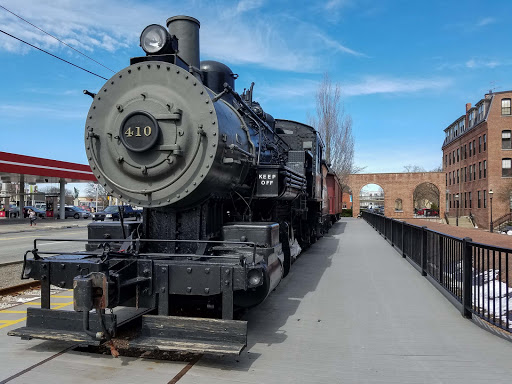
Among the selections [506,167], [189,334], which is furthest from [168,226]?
[506,167]

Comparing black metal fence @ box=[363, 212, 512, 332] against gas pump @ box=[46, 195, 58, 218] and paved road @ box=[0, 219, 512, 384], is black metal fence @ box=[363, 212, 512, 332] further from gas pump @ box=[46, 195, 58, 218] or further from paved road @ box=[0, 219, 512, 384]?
gas pump @ box=[46, 195, 58, 218]

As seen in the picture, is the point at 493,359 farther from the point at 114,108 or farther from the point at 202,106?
the point at 114,108

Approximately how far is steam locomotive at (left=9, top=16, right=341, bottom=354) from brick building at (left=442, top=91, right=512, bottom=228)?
133 feet

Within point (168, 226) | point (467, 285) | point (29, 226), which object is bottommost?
point (29, 226)

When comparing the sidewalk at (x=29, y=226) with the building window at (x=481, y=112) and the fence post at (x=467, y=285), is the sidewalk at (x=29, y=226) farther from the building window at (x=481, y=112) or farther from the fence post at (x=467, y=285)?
the building window at (x=481, y=112)

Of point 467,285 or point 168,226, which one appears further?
point 467,285

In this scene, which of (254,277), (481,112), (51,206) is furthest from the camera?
(481,112)

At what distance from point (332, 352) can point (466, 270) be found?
2478 millimetres

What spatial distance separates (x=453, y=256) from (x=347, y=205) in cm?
5226

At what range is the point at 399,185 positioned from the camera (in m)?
49.4

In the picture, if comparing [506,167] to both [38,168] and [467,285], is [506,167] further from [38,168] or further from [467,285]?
[38,168]

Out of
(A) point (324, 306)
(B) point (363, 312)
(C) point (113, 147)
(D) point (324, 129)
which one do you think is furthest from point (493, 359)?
(D) point (324, 129)

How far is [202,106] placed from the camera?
14.4 ft

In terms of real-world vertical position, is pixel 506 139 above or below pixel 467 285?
above
